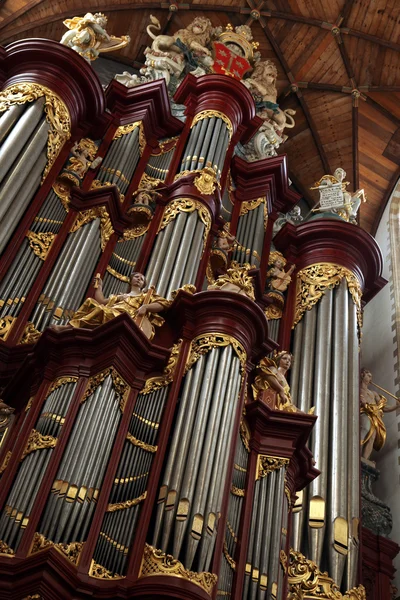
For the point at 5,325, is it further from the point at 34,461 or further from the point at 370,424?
the point at 370,424

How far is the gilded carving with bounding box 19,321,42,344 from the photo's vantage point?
9.77m

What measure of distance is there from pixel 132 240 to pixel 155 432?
4.10 m

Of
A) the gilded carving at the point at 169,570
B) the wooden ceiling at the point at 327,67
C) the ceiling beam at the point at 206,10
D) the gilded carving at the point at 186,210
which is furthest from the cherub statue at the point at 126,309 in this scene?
the wooden ceiling at the point at 327,67

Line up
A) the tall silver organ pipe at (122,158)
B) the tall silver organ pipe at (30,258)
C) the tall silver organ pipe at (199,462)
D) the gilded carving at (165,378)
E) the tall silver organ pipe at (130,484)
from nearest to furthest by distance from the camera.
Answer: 1. the tall silver organ pipe at (130,484)
2. the tall silver organ pipe at (199,462)
3. the gilded carving at (165,378)
4. the tall silver organ pipe at (30,258)
5. the tall silver organ pipe at (122,158)

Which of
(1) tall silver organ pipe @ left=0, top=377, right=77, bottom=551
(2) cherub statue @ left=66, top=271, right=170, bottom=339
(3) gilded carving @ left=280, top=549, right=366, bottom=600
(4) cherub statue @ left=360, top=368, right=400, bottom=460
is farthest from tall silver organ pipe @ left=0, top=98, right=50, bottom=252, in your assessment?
(4) cherub statue @ left=360, top=368, right=400, bottom=460

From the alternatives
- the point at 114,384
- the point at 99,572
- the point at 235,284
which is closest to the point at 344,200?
the point at 235,284

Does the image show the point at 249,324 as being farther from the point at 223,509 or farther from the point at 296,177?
the point at 296,177

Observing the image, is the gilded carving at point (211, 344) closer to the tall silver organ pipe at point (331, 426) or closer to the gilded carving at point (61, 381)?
the gilded carving at point (61, 381)

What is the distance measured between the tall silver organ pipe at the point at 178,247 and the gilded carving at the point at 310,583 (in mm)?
3376

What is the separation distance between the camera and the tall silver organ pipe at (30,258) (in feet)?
33.1

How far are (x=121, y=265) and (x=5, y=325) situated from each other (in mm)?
2041

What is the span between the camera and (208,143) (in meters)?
13.5

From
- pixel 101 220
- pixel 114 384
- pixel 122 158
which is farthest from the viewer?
pixel 122 158

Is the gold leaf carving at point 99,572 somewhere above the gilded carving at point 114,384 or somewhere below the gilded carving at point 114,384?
below
